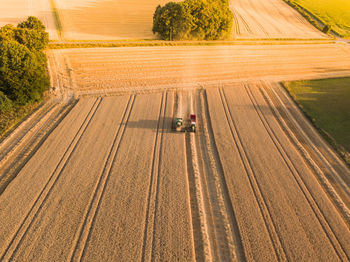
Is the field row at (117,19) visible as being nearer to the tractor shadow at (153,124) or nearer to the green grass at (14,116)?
the green grass at (14,116)

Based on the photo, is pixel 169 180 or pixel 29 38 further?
pixel 29 38

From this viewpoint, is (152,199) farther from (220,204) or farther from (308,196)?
(308,196)

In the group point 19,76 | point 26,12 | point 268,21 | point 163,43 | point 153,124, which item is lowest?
point 153,124

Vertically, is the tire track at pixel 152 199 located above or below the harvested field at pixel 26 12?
below

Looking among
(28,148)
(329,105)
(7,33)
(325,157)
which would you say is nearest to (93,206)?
(28,148)

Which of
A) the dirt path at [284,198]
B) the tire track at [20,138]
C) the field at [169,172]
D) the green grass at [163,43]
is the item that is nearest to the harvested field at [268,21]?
the green grass at [163,43]

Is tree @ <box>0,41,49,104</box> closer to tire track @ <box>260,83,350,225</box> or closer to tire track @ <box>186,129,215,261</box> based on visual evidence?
tire track @ <box>186,129,215,261</box>

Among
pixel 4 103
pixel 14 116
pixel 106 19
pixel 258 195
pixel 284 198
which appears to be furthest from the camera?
pixel 106 19

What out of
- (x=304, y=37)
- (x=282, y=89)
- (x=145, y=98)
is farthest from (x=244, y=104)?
(x=304, y=37)
